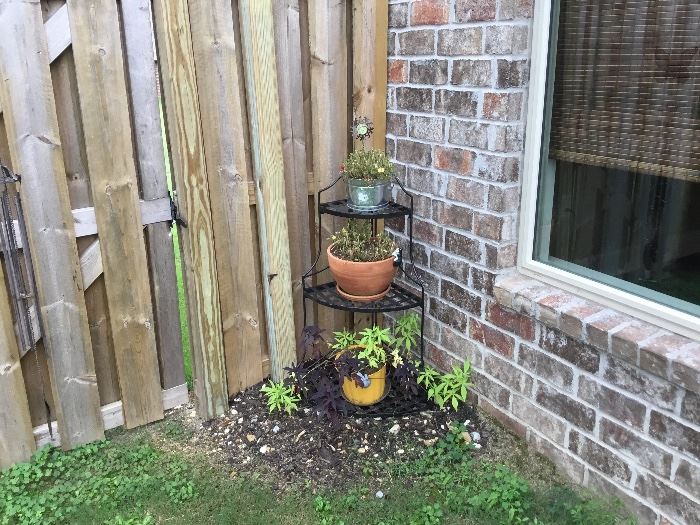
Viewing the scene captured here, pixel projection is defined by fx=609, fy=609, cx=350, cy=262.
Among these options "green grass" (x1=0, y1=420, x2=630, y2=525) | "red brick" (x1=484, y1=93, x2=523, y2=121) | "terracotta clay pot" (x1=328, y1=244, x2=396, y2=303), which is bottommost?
"green grass" (x1=0, y1=420, x2=630, y2=525)

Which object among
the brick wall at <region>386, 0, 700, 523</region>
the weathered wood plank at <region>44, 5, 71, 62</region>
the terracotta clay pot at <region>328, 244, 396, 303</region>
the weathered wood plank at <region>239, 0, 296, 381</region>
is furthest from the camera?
the terracotta clay pot at <region>328, 244, 396, 303</region>

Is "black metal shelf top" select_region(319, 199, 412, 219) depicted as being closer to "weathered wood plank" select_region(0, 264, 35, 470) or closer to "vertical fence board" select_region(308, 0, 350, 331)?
"vertical fence board" select_region(308, 0, 350, 331)

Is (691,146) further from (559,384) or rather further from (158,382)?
(158,382)

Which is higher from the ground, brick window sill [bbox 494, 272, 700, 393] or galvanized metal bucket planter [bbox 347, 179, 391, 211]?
galvanized metal bucket planter [bbox 347, 179, 391, 211]

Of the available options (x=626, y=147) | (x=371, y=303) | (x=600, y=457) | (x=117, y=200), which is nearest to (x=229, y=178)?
(x=117, y=200)

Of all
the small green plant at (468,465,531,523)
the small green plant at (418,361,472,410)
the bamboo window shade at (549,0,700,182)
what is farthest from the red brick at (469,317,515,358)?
the bamboo window shade at (549,0,700,182)

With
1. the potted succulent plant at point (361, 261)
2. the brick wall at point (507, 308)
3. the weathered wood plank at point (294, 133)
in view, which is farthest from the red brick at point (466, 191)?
the weathered wood plank at point (294, 133)

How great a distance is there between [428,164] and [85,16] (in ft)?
5.08

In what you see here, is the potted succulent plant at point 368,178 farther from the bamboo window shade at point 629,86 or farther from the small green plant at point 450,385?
the small green plant at point 450,385

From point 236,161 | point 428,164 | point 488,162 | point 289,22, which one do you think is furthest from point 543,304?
point 289,22

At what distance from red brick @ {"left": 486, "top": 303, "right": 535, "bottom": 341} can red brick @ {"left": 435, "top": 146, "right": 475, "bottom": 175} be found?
0.60m

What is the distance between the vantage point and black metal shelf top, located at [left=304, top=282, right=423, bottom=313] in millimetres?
2818

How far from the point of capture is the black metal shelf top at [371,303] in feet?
9.25

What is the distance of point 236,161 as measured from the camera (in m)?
2.80
